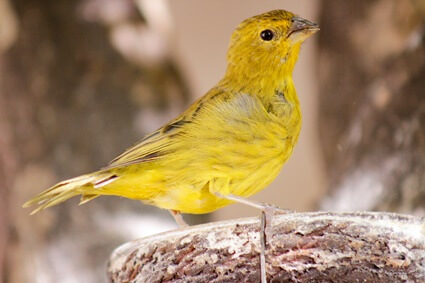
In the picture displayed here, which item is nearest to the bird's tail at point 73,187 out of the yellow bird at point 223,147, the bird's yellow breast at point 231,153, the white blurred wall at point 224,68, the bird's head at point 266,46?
the yellow bird at point 223,147

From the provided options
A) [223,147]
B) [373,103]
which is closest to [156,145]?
[223,147]

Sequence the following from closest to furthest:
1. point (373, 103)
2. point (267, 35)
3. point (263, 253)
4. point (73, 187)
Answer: point (263, 253) → point (73, 187) → point (267, 35) → point (373, 103)

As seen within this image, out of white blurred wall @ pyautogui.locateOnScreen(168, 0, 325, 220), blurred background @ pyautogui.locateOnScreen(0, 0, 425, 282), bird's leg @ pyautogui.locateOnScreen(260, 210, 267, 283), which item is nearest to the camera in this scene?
bird's leg @ pyautogui.locateOnScreen(260, 210, 267, 283)

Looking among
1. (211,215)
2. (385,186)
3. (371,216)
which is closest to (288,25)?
(371,216)

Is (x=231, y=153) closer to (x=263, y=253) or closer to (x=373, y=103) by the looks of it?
(x=263, y=253)

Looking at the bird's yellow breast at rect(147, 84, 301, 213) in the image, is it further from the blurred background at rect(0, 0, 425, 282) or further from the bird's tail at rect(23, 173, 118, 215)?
the blurred background at rect(0, 0, 425, 282)

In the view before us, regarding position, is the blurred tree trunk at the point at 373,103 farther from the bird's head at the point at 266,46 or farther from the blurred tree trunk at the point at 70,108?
the bird's head at the point at 266,46

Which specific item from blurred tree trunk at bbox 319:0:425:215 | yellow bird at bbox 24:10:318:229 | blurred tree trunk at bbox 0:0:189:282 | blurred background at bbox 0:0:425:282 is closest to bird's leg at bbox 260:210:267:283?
yellow bird at bbox 24:10:318:229
